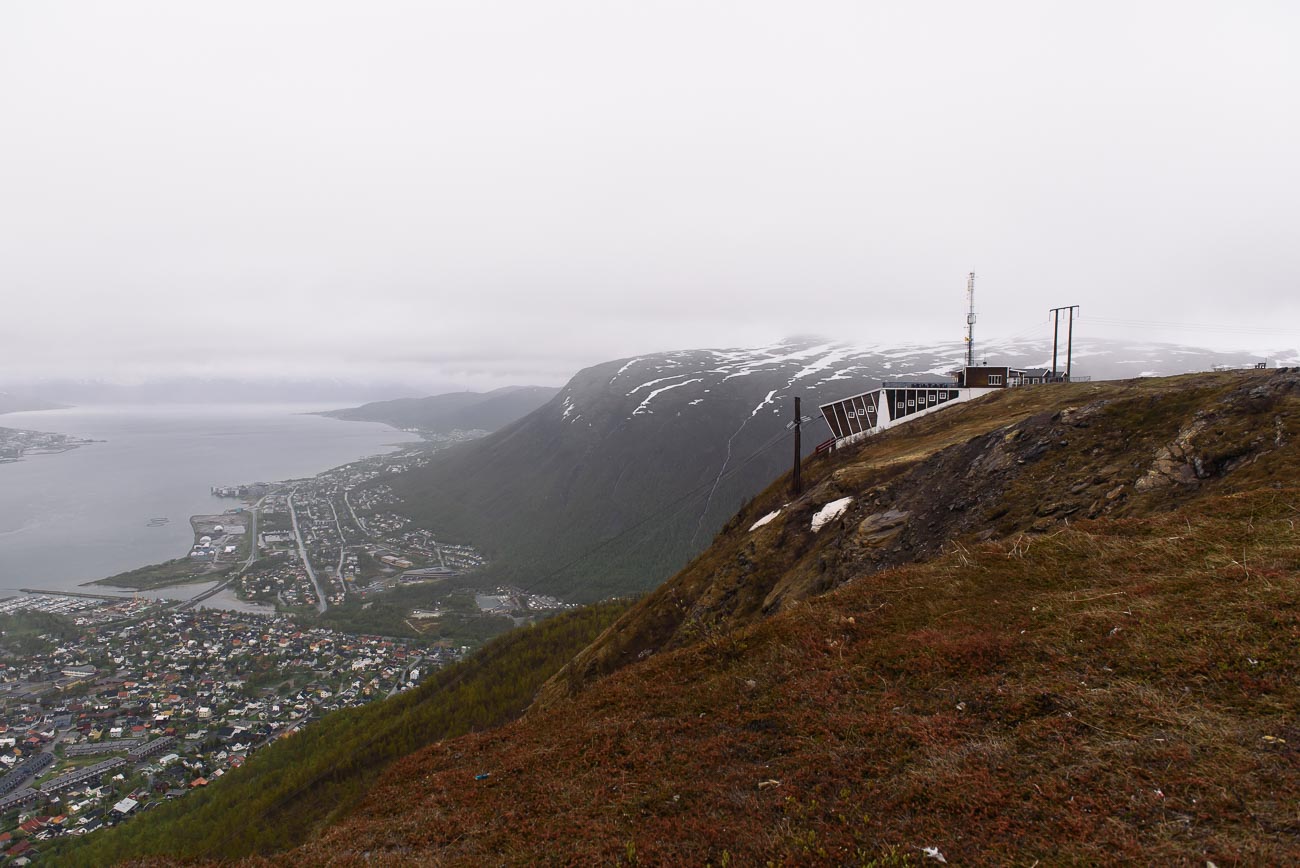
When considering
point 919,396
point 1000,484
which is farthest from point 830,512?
point 919,396

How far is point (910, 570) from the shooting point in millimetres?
16141

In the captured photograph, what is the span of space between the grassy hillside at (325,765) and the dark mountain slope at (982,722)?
43975 millimetres

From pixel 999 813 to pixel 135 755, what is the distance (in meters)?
105

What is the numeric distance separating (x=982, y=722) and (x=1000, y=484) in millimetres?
16864

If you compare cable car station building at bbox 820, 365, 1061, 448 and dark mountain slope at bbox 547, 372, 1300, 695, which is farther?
cable car station building at bbox 820, 365, 1061, 448

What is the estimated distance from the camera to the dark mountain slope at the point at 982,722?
6539 mm

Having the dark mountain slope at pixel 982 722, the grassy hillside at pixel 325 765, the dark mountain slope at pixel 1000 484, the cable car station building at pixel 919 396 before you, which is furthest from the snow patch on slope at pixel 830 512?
the grassy hillside at pixel 325 765

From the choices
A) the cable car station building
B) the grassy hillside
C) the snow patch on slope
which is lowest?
the grassy hillside

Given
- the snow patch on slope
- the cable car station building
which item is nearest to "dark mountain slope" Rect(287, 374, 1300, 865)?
the snow patch on slope

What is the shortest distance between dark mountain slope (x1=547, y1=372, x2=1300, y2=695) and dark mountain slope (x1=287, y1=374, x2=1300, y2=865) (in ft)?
0.71

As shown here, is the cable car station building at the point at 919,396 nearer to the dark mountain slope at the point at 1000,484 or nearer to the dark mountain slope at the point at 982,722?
the dark mountain slope at the point at 1000,484

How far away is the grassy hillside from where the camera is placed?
168 feet

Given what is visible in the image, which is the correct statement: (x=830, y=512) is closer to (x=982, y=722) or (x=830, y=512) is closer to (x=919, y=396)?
(x=982, y=722)

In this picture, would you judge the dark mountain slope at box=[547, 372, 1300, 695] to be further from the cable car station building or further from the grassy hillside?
the grassy hillside
